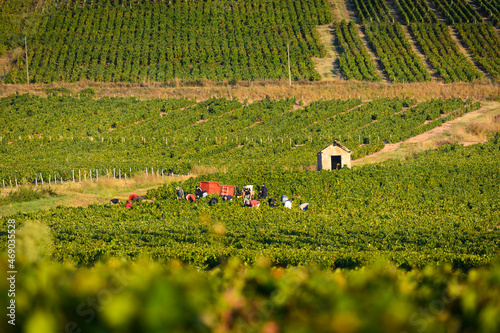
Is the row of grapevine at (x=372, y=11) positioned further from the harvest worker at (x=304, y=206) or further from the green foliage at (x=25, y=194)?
the green foliage at (x=25, y=194)

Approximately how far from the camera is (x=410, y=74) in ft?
234

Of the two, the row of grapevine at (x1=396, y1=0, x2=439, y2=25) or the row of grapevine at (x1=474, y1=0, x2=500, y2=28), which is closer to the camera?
the row of grapevine at (x1=474, y1=0, x2=500, y2=28)

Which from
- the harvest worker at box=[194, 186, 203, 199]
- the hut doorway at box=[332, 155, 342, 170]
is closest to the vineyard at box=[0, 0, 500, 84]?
the hut doorway at box=[332, 155, 342, 170]

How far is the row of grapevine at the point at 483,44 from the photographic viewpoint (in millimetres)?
73688

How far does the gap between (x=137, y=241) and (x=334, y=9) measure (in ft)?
280

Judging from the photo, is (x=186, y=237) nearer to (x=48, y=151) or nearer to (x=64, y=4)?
(x=48, y=151)

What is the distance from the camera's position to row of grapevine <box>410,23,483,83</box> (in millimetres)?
70688

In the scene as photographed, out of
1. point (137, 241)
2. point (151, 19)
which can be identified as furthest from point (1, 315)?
point (151, 19)

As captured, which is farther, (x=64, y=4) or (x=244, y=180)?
(x=64, y=4)

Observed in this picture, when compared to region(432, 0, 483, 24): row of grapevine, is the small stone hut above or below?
below

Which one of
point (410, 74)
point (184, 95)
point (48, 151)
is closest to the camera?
point (48, 151)

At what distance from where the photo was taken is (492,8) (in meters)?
91.6

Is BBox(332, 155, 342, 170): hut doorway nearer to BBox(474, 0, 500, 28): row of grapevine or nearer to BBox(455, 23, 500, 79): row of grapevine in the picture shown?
BBox(455, 23, 500, 79): row of grapevine

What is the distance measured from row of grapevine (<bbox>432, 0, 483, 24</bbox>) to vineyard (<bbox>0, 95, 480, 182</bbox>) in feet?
116
